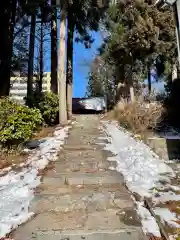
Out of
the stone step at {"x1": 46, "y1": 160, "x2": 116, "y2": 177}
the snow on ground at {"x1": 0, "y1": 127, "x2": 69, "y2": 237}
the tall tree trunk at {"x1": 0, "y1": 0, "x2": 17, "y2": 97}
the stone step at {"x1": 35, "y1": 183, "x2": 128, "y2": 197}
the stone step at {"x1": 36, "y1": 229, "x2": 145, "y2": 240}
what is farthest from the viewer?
the tall tree trunk at {"x1": 0, "y1": 0, "x2": 17, "y2": 97}

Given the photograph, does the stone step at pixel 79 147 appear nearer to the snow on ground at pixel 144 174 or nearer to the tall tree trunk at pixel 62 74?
the snow on ground at pixel 144 174

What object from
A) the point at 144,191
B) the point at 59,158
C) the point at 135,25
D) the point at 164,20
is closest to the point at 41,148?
the point at 59,158

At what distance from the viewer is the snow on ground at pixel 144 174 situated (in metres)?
4.18

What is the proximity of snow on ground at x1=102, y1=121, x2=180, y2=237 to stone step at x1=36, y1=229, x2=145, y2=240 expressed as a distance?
0.16m

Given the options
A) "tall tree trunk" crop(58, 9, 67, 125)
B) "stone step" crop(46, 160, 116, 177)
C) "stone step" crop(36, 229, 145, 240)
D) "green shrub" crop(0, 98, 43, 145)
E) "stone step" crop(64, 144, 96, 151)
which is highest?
"tall tree trunk" crop(58, 9, 67, 125)

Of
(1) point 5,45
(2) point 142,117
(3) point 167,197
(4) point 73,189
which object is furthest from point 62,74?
(3) point 167,197

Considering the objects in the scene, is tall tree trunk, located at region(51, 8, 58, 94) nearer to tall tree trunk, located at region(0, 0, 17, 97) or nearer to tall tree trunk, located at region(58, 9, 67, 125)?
tall tree trunk, located at region(0, 0, 17, 97)

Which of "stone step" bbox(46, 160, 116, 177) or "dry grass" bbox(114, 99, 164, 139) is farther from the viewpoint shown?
"dry grass" bbox(114, 99, 164, 139)

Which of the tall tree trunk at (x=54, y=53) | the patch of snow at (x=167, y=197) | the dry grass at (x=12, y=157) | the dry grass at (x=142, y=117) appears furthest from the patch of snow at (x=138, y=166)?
the tall tree trunk at (x=54, y=53)

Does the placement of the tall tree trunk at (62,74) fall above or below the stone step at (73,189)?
above

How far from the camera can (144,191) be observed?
200 inches

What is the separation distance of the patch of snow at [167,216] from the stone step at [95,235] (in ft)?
1.29

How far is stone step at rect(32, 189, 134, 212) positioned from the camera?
14.9 feet

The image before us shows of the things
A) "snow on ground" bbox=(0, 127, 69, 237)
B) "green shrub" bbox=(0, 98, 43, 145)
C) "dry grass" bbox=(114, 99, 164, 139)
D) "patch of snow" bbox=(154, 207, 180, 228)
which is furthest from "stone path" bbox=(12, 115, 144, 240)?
"dry grass" bbox=(114, 99, 164, 139)
